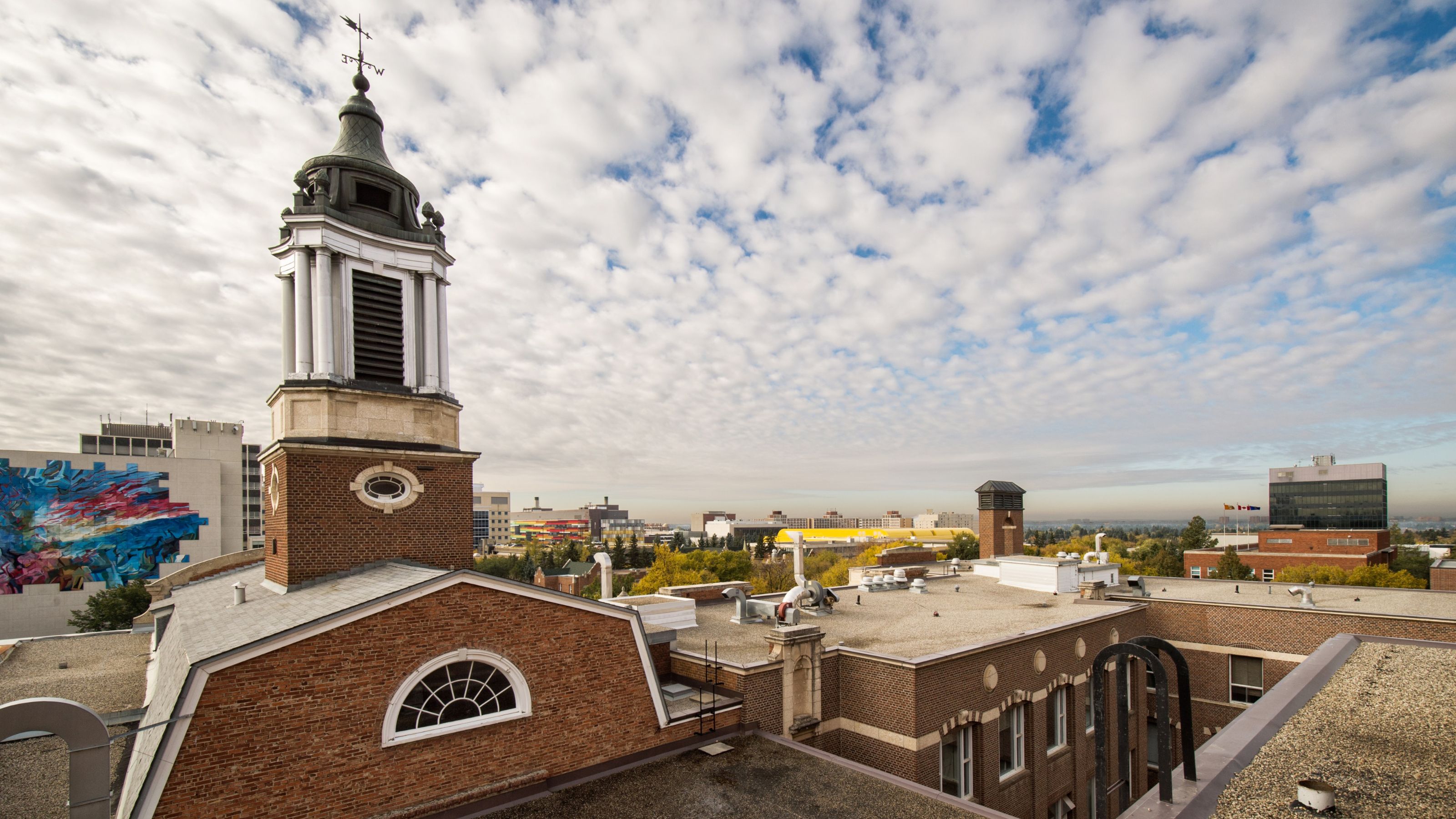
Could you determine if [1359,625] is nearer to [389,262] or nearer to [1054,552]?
[389,262]

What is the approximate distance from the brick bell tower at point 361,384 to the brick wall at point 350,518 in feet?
0.10

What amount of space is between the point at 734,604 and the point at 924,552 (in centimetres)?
2656

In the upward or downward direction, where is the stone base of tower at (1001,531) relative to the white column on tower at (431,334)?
downward

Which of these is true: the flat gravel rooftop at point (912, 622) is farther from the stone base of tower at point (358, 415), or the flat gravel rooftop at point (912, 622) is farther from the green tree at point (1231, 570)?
the green tree at point (1231, 570)

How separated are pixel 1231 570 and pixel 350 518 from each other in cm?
7066

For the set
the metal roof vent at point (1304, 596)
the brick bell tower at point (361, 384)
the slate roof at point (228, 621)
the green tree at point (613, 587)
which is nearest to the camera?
the slate roof at point (228, 621)

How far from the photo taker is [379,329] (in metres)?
17.5

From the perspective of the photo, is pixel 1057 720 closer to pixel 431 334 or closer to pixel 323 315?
pixel 431 334

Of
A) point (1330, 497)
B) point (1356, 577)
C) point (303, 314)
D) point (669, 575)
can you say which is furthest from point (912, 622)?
point (1330, 497)

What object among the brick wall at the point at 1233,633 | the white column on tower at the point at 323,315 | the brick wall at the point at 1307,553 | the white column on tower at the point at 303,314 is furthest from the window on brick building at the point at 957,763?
the brick wall at the point at 1307,553

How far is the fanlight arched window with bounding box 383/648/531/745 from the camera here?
35.6ft

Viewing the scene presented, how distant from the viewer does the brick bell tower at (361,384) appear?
15.2 metres

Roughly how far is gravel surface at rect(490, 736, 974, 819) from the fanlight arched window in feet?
5.85

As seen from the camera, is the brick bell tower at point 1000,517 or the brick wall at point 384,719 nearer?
the brick wall at point 384,719
